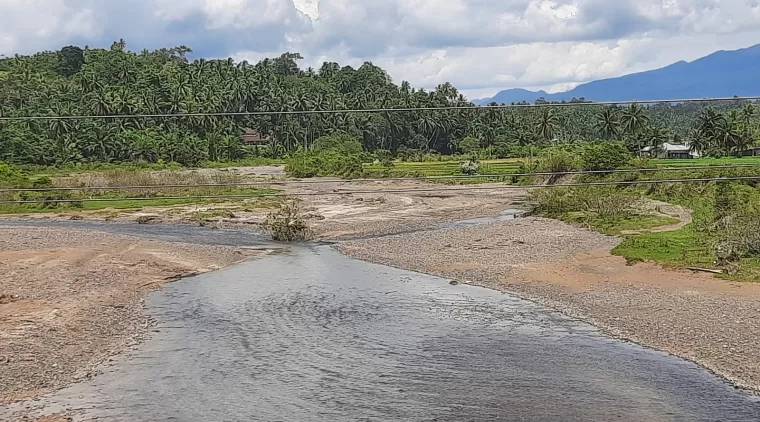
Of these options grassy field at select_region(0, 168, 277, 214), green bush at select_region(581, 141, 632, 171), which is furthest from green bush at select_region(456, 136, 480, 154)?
green bush at select_region(581, 141, 632, 171)

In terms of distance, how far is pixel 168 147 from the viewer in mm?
79688

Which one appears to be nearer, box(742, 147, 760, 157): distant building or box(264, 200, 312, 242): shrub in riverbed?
box(264, 200, 312, 242): shrub in riverbed

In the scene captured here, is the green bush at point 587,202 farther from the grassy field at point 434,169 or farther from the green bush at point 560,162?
the grassy field at point 434,169

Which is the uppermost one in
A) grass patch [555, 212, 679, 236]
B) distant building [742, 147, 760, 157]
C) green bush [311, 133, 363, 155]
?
green bush [311, 133, 363, 155]

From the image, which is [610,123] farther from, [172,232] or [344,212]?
[172,232]

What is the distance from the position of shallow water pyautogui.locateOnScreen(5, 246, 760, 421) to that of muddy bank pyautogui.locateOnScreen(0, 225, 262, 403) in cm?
103

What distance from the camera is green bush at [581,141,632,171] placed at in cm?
5538

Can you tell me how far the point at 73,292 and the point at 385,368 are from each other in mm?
13376

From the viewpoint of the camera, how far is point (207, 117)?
89125 mm

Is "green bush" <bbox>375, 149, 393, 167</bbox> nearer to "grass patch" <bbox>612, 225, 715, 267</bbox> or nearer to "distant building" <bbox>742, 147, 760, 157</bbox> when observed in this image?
"distant building" <bbox>742, 147, 760, 157</bbox>

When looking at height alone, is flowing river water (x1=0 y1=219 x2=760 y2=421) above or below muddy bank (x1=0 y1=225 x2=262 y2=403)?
below

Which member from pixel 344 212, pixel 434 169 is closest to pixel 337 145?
pixel 434 169

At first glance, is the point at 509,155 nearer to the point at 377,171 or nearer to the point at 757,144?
the point at 377,171

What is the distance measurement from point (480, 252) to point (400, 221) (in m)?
13.9
